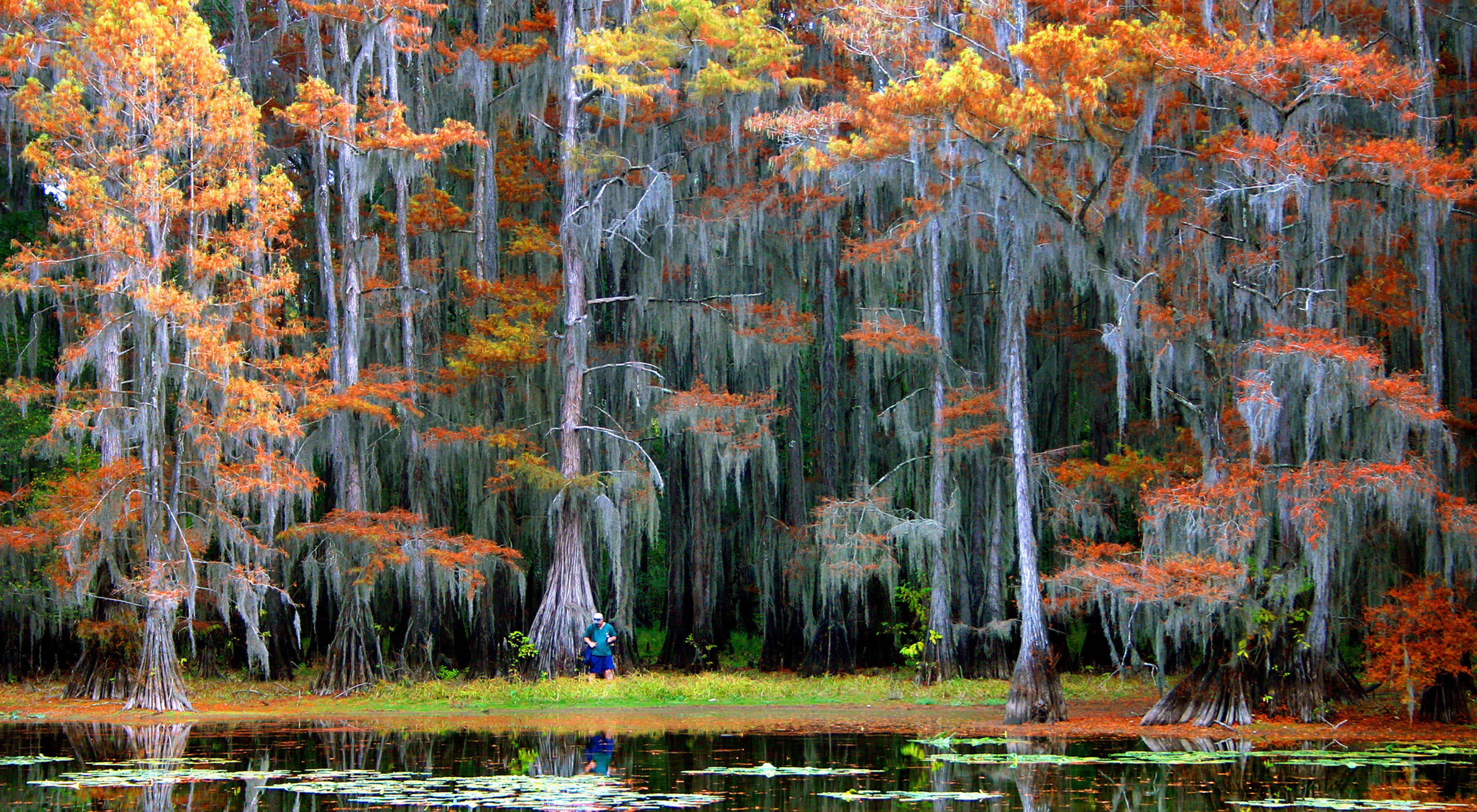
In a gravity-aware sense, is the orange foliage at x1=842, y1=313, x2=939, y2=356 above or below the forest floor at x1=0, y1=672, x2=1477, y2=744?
above

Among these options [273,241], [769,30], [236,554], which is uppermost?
[769,30]

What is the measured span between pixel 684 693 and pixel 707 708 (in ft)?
4.41

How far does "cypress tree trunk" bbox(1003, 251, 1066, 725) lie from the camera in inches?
594

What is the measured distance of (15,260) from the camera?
58.5 feet

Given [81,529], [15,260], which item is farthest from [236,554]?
[15,260]

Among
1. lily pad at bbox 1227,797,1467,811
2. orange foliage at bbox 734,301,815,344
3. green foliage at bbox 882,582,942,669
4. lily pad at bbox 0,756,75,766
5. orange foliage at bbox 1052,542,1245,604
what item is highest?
orange foliage at bbox 734,301,815,344

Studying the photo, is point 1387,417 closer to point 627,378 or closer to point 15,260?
point 627,378

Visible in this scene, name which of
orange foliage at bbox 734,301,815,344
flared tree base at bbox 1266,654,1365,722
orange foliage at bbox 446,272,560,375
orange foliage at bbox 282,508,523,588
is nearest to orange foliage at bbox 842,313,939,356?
orange foliage at bbox 734,301,815,344

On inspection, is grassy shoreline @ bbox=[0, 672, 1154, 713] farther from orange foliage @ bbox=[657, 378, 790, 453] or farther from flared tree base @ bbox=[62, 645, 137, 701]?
orange foliage @ bbox=[657, 378, 790, 453]

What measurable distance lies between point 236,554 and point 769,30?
1099cm

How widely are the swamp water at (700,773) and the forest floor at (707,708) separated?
988 mm

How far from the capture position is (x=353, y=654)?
1938cm

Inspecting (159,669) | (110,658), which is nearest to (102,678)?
(110,658)

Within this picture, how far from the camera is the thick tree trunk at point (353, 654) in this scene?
19203mm
